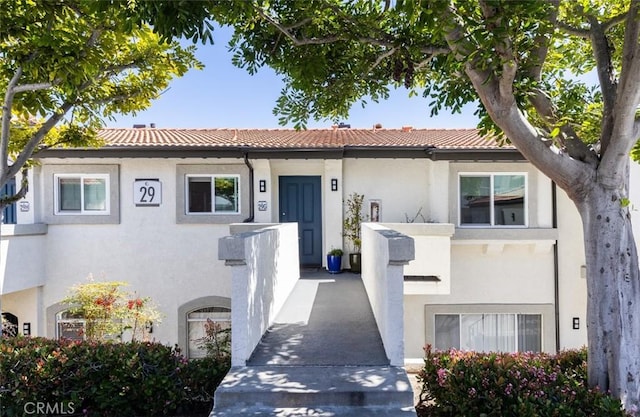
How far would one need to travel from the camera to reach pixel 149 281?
10.4m

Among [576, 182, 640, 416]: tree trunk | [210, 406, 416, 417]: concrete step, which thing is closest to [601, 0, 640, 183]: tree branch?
[576, 182, 640, 416]: tree trunk

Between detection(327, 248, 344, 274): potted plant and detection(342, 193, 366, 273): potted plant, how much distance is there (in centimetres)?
34

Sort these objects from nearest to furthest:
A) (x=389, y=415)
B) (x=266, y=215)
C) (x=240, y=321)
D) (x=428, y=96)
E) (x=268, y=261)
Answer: (x=389, y=415), (x=240, y=321), (x=268, y=261), (x=428, y=96), (x=266, y=215)

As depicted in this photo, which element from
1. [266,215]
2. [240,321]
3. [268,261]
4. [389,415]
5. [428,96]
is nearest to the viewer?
[389,415]

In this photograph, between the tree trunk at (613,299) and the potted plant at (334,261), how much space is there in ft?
20.7

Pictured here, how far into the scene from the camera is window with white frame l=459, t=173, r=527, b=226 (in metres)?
10.4

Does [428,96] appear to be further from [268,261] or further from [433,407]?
[433,407]

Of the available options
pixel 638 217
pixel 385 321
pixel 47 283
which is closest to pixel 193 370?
pixel 385 321

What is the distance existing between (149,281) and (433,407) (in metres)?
8.50

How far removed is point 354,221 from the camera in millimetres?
10906

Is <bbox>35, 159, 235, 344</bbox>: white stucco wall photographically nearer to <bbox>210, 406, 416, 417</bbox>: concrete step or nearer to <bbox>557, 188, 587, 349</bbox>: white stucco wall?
<bbox>210, 406, 416, 417</bbox>: concrete step

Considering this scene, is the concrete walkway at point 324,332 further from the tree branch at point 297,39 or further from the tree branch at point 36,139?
the tree branch at point 36,139

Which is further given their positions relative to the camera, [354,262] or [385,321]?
[354,262]

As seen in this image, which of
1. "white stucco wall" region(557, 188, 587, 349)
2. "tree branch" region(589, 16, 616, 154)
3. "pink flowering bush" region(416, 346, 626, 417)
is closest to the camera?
"pink flowering bush" region(416, 346, 626, 417)
